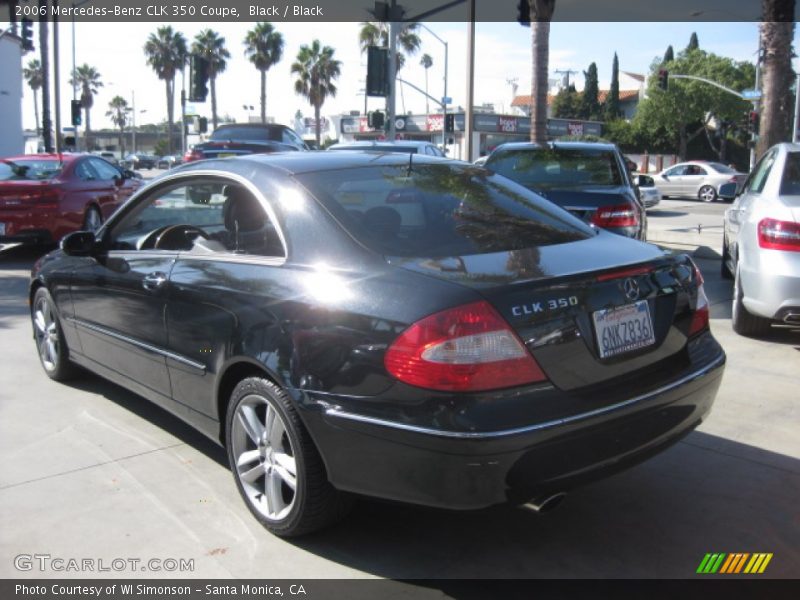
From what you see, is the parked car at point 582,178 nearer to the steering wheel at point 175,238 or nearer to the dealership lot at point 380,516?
the dealership lot at point 380,516

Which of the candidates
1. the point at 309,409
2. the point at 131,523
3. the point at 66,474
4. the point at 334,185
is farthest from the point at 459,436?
the point at 66,474

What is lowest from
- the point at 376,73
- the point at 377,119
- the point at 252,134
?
the point at 252,134

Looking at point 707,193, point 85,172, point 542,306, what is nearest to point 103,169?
point 85,172

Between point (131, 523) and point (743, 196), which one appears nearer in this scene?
point (131, 523)

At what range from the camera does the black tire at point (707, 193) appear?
28562 millimetres

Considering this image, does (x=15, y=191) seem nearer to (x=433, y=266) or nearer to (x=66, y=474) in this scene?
(x=66, y=474)

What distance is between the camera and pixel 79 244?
476cm

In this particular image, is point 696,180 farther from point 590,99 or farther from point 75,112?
point 590,99

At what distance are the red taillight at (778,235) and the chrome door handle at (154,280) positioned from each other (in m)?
4.26

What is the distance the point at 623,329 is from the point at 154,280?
2.35m

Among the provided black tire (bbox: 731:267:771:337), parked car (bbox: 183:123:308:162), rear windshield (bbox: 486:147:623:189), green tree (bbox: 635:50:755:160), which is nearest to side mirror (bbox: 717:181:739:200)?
rear windshield (bbox: 486:147:623:189)

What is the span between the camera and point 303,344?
308 centimetres

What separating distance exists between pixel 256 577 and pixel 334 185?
5.60 feet

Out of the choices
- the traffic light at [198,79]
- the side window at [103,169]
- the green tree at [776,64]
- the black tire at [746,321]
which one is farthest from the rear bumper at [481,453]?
the traffic light at [198,79]
